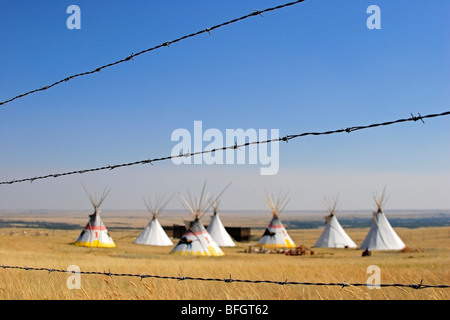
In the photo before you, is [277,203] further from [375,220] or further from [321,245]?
[375,220]

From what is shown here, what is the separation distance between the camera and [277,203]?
29.5 metres

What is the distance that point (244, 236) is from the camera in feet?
115
